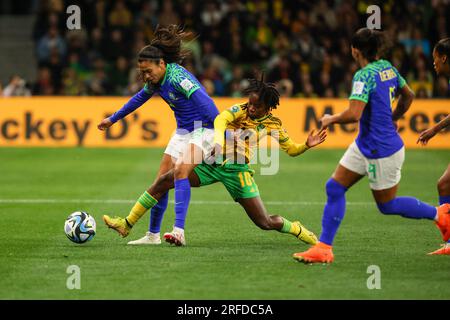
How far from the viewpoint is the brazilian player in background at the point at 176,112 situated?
9.08 meters

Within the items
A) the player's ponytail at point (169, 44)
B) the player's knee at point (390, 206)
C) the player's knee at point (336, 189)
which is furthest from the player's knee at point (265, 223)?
the player's ponytail at point (169, 44)

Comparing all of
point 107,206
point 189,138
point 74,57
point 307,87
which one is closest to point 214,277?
point 189,138

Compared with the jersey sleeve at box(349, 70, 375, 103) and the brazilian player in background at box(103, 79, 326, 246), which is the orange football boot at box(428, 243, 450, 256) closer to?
the brazilian player in background at box(103, 79, 326, 246)

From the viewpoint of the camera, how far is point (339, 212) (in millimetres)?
8078

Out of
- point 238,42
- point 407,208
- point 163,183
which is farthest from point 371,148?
point 238,42

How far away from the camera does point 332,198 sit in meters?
8.09

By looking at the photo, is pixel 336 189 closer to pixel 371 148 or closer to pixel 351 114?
pixel 371 148

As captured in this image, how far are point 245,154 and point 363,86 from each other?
1.80 m

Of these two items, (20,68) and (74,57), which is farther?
(20,68)

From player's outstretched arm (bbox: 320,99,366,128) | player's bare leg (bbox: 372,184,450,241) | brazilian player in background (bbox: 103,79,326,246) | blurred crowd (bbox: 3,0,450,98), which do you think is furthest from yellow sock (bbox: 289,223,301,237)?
blurred crowd (bbox: 3,0,450,98)

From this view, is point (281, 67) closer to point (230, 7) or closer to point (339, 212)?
point (230, 7)

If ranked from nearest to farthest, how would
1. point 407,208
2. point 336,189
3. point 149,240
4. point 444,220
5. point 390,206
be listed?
point 336,189
point 390,206
point 407,208
point 444,220
point 149,240
